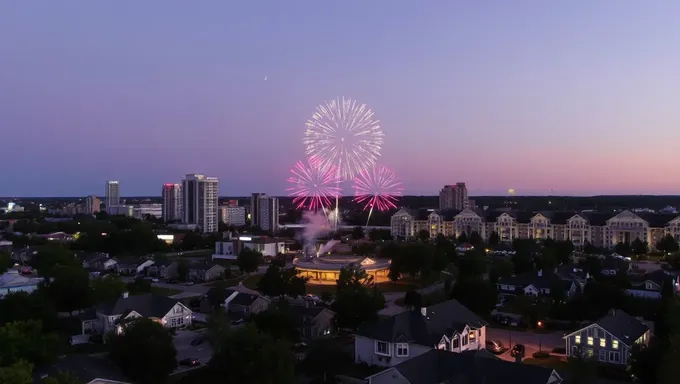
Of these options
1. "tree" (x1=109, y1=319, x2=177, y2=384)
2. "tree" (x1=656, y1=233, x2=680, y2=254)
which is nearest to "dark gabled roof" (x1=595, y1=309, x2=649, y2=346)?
"tree" (x1=109, y1=319, x2=177, y2=384)

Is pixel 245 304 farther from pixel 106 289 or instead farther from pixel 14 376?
pixel 14 376

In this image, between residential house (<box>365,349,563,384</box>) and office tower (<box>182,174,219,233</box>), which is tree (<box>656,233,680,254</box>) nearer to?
residential house (<box>365,349,563,384</box>)

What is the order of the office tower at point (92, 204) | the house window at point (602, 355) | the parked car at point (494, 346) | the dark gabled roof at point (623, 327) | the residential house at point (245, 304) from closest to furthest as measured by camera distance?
the dark gabled roof at point (623, 327), the house window at point (602, 355), the parked car at point (494, 346), the residential house at point (245, 304), the office tower at point (92, 204)

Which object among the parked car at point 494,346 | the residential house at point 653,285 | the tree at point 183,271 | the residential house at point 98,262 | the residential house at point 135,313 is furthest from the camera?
the residential house at point 98,262

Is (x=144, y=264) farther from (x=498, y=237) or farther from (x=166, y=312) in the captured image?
(x=498, y=237)

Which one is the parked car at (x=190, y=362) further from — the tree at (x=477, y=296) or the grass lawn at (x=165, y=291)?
the grass lawn at (x=165, y=291)

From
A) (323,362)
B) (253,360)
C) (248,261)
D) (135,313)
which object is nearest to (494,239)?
(248,261)

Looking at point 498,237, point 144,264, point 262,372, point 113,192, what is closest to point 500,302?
point 262,372

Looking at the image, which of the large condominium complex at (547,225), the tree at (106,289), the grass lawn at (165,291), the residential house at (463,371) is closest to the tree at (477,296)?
the residential house at (463,371)
